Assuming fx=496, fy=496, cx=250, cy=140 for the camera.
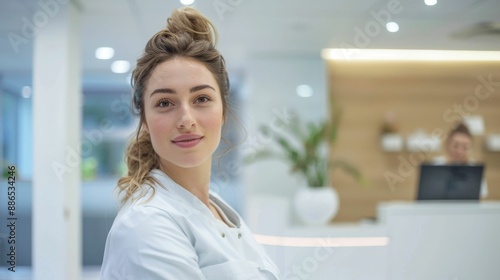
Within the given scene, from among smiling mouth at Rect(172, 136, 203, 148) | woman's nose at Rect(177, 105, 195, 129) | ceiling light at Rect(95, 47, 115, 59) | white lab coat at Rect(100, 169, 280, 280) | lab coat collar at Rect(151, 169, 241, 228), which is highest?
ceiling light at Rect(95, 47, 115, 59)

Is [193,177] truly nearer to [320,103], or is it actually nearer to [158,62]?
[158,62]

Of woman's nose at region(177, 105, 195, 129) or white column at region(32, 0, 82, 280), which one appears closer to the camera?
woman's nose at region(177, 105, 195, 129)

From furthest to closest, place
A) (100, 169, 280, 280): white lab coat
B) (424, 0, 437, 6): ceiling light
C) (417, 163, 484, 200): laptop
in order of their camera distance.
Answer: (417, 163, 484, 200): laptop, (424, 0, 437, 6): ceiling light, (100, 169, 280, 280): white lab coat

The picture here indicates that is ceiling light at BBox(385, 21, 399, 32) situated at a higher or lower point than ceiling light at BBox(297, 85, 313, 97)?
lower

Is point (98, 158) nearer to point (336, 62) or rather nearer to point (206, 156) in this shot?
point (336, 62)

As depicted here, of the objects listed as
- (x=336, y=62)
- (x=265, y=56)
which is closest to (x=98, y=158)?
(x=265, y=56)

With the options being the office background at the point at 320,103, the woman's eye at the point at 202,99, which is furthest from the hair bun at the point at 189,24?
the office background at the point at 320,103

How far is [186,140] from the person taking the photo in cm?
88

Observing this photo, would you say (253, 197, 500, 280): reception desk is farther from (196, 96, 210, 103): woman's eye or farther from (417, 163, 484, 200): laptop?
(196, 96, 210, 103): woman's eye

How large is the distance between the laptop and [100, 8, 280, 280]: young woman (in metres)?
2.06

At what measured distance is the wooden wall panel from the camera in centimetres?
477

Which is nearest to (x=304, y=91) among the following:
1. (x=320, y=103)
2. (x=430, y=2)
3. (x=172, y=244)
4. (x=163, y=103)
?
(x=320, y=103)

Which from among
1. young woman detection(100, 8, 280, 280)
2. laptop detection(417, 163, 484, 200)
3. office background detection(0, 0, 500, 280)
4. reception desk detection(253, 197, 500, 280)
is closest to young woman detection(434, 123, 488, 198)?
laptop detection(417, 163, 484, 200)

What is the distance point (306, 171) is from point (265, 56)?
146 centimetres
